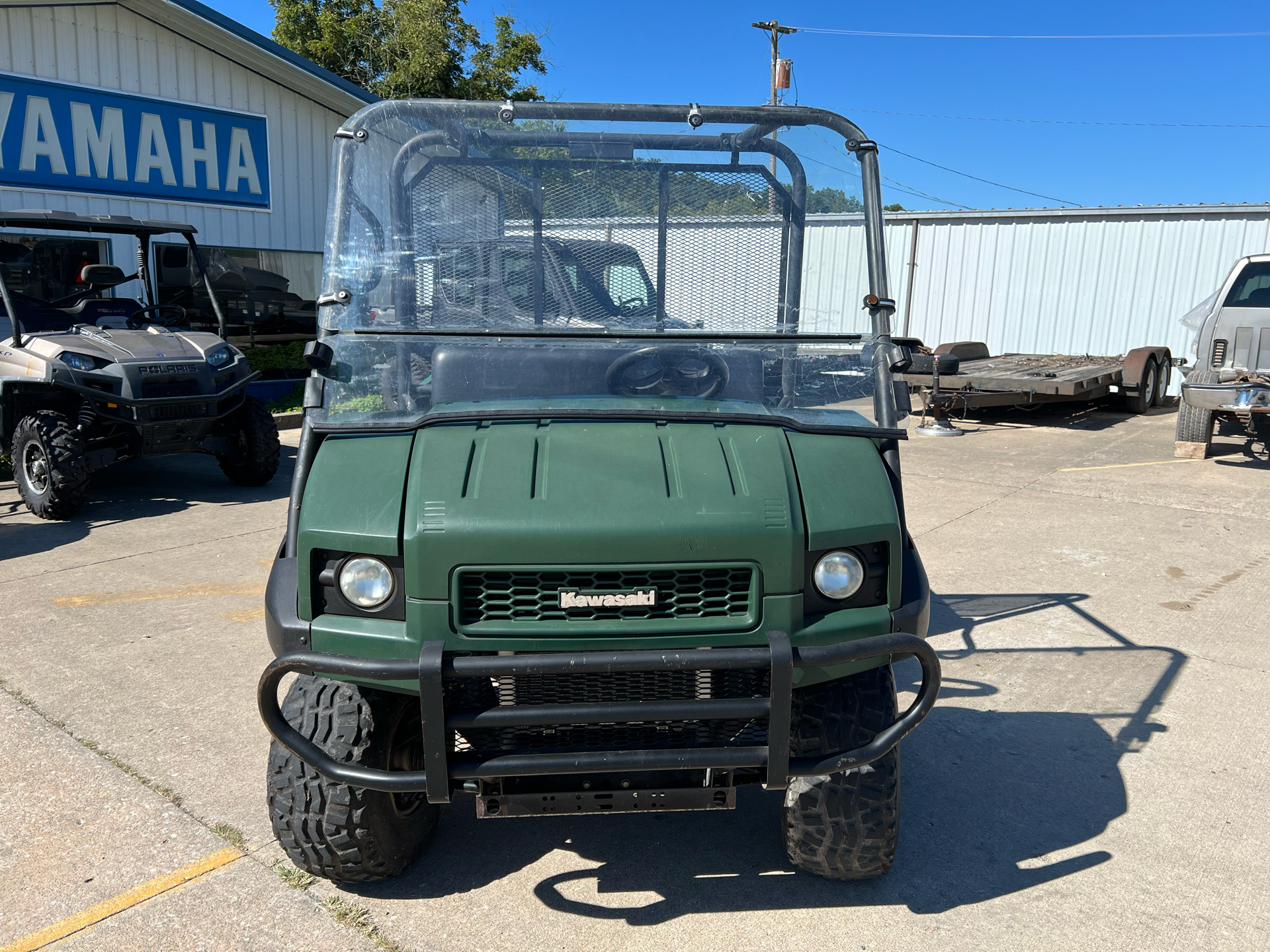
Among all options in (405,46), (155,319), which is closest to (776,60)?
(405,46)

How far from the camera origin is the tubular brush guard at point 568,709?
86.7 inches

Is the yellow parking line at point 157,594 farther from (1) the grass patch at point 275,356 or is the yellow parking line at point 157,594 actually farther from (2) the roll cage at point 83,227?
(1) the grass patch at point 275,356

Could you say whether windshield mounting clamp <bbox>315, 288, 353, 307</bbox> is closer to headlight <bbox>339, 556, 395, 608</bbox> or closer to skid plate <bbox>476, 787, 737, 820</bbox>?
headlight <bbox>339, 556, 395, 608</bbox>

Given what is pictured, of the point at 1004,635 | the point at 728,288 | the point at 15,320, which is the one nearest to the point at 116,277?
the point at 15,320

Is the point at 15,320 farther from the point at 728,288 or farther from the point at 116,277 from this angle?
the point at 728,288

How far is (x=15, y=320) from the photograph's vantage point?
7.01 m

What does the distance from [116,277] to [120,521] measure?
237 cm

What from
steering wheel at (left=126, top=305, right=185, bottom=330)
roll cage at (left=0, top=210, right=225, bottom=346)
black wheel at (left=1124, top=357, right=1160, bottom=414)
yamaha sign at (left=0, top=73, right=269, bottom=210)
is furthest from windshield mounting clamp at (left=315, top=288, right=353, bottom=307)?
black wheel at (left=1124, top=357, right=1160, bottom=414)

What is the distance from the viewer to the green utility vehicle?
2264 mm

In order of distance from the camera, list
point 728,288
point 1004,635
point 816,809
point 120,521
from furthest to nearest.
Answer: point 120,521, point 1004,635, point 728,288, point 816,809

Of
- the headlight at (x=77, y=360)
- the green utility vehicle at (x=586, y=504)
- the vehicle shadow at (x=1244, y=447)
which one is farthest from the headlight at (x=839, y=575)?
the vehicle shadow at (x=1244, y=447)

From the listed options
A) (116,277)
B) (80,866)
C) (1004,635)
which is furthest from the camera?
(116,277)

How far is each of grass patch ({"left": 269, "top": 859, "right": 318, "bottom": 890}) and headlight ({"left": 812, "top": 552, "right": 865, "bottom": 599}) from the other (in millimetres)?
1630

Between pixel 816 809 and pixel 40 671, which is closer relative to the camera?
pixel 816 809
